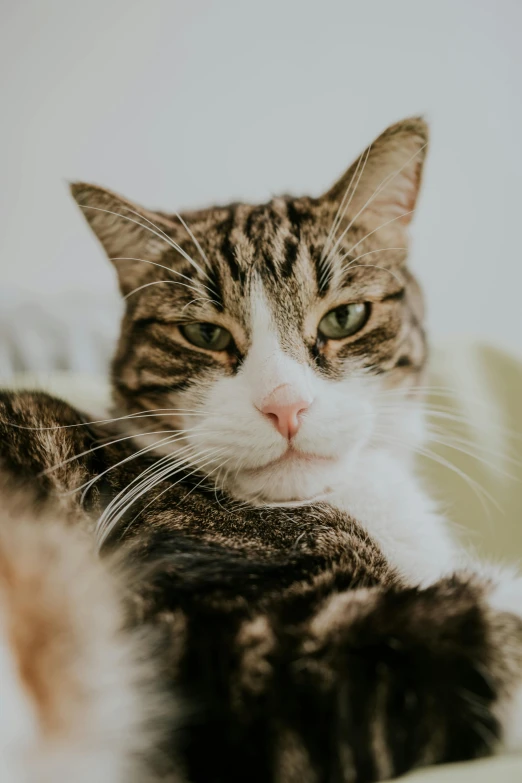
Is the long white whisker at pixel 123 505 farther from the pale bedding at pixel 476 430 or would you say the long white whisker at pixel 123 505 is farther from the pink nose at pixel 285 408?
the pale bedding at pixel 476 430

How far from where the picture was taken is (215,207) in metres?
0.99

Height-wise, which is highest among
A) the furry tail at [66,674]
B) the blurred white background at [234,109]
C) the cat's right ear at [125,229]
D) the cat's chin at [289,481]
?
the blurred white background at [234,109]

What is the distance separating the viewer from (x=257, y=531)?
66 centimetres

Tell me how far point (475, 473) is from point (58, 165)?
4.05ft

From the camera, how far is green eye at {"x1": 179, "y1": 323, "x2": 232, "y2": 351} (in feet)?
2.56

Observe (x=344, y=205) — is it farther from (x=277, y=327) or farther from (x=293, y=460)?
(x=293, y=460)

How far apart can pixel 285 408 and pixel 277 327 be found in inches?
4.8

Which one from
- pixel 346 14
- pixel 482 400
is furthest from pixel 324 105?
pixel 482 400

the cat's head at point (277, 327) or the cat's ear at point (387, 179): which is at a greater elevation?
the cat's ear at point (387, 179)

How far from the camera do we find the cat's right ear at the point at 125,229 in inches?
32.8

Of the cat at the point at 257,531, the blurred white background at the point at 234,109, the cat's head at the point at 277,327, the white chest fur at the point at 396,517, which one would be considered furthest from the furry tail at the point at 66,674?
the blurred white background at the point at 234,109

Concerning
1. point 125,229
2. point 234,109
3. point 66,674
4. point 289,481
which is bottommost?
point 66,674

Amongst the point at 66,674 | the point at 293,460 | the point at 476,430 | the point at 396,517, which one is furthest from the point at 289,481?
the point at 476,430

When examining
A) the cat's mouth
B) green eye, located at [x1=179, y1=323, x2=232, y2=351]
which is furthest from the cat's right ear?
the cat's mouth
